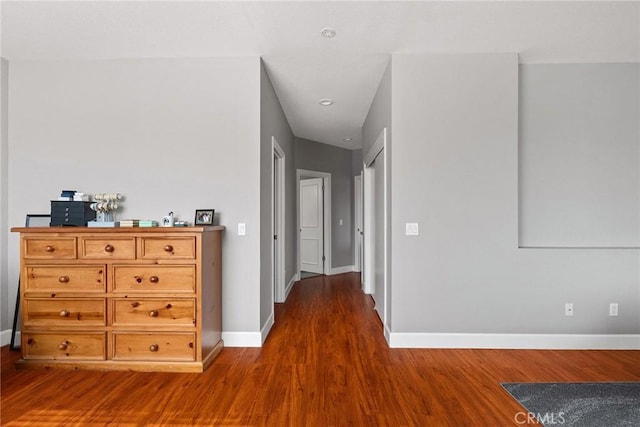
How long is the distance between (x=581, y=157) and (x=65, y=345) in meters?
4.64

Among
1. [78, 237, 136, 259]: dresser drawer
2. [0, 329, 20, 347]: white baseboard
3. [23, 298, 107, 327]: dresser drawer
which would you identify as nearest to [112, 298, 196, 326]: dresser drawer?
[23, 298, 107, 327]: dresser drawer

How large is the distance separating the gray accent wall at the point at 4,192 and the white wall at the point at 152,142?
0.05 meters

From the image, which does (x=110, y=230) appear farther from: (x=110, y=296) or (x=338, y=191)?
(x=338, y=191)

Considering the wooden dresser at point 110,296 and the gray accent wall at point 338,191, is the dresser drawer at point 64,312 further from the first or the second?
the gray accent wall at point 338,191

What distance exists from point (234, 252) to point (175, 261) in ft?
1.85

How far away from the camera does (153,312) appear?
2330 millimetres

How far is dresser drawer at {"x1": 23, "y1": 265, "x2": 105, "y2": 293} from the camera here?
7.66 ft

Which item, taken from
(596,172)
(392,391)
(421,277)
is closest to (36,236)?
(392,391)

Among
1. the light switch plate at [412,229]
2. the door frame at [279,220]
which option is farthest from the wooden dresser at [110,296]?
the door frame at [279,220]

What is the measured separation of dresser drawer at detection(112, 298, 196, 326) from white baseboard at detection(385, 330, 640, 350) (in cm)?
175

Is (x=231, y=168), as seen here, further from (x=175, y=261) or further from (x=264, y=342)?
(x=264, y=342)

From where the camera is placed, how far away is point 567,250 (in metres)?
2.78

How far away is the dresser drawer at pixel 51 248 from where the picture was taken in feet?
7.66

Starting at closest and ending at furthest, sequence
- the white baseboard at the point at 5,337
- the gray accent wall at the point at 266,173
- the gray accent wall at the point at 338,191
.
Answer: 1. the white baseboard at the point at 5,337
2. the gray accent wall at the point at 266,173
3. the gray accent wall at the point at 338,191
